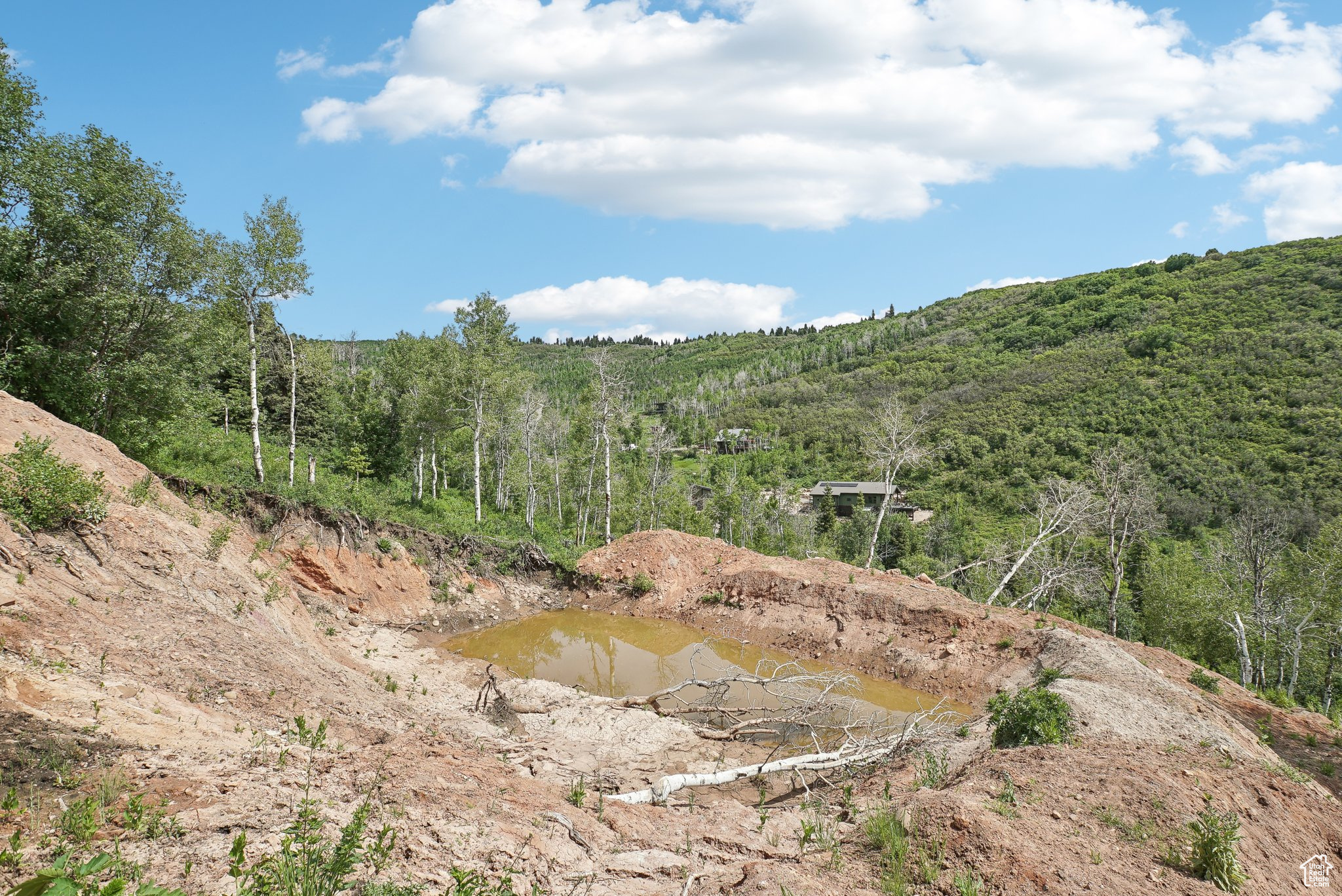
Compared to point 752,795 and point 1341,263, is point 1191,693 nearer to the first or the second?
point 752,795

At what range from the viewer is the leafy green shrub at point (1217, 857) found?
18.7 feet

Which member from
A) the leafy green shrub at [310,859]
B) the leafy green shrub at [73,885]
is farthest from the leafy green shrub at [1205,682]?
the leafy green shrub at [73,885]

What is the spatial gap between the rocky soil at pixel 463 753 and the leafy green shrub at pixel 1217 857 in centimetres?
25

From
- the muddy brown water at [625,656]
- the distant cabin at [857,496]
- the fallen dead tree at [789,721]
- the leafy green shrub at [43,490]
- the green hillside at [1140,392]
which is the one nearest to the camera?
the leafy green shrub at [43,490]

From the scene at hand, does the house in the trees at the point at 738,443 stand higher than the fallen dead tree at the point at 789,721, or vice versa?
the house in the trees at the point at 738,443

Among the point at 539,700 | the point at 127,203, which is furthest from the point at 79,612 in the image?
the point at 127,203

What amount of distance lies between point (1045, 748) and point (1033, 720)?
63 cm

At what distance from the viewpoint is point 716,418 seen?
4651 inches

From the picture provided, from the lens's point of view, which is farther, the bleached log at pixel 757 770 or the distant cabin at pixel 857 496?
the distant cabin at pixel 857 496

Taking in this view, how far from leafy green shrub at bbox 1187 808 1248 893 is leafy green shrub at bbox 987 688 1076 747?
3532 millimetres

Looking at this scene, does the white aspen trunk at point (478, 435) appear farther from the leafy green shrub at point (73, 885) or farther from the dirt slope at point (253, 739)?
the leafy green shrub at point (73, 885)

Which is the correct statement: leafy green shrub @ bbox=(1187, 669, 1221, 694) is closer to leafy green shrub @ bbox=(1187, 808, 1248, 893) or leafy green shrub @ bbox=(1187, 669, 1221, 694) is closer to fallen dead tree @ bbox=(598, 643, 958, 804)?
fallen dead tree @ bbox=(598, 643, 958, 804)

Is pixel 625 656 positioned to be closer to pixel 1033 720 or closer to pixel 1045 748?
Answer: pixel 1033 720

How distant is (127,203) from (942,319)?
538ft
